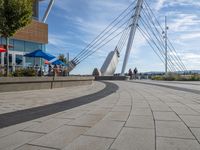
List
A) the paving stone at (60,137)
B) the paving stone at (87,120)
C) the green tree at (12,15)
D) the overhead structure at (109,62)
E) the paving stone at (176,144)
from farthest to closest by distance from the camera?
the overhead structure at (109,62) → the green tree at (12,15) → the paving stone at (87,120) → the paving stone at (60,137) → the paving stone at (176,144)

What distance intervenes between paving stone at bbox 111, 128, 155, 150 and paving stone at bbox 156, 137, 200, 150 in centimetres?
13

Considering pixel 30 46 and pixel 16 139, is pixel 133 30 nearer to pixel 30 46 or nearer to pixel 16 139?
pixel 30 46

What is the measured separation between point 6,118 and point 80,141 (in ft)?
9.01

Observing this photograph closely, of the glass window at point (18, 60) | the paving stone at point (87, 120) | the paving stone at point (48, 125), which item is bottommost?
the paving stone at point (48, 125)

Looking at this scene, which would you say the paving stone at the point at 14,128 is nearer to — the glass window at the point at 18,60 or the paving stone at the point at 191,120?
the paving stone at the point at 191,120

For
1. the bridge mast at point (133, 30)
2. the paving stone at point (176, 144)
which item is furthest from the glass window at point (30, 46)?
the paving stone at point (176, 144)

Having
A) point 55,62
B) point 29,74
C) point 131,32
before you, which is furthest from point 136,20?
point 29,74

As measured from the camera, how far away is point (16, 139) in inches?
183

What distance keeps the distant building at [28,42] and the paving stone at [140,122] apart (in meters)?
21.7

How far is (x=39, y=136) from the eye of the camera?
4.84 m

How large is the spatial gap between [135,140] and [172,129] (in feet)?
3.72

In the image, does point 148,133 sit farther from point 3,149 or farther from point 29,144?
point 3,149

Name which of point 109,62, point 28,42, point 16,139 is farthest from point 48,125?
point 109,62

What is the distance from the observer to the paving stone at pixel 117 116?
21.1ft
